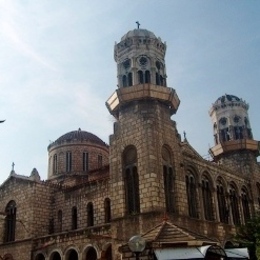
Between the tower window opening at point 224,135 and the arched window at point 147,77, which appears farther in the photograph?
the tower window opening at point 224,135

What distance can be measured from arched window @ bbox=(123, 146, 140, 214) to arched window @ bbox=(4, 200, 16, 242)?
11103mm

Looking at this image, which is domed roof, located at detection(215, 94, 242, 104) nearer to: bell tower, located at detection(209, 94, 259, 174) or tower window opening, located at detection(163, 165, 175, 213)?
bell tower, located at detection(209, 94, 259, 174)

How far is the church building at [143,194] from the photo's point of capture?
20531 mm

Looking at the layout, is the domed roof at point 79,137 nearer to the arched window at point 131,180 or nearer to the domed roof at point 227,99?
the domed roof at point 227,99

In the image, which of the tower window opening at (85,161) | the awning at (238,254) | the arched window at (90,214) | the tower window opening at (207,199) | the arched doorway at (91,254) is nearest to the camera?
the awning at (238,254)

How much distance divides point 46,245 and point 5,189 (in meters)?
7.04

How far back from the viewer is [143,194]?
2097 centimetres

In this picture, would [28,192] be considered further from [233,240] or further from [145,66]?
[233,240]

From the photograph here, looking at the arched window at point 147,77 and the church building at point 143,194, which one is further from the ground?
the arched window at point 147,77

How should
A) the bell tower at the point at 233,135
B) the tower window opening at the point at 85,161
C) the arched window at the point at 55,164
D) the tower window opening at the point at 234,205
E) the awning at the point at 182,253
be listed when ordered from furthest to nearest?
the arched window at the point at 55,164 < the tower window opening at the point at 85,161 < the bell tower at the point at 233,135 < the tower window opening at the point at 234,205 < the awning at the point at 182,253

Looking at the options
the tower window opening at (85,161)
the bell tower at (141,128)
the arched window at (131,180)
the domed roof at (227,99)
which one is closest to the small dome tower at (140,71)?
the bell tower at (141,128)

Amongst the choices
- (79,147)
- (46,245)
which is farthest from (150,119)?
(79,147)

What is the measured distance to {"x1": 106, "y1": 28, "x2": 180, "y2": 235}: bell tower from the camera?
21.3 meters

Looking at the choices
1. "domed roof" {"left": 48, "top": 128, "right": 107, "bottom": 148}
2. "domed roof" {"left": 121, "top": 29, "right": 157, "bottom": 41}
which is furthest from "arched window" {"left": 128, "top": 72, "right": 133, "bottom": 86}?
"domed roof" {"left": 48, "top": 128, "right": 107, "bottom": 148}
